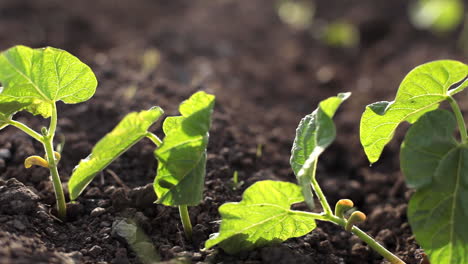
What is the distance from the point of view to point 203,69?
3982mm

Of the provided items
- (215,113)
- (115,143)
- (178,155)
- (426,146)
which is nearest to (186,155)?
(178,155)

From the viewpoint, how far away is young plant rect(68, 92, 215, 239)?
5.66 ft

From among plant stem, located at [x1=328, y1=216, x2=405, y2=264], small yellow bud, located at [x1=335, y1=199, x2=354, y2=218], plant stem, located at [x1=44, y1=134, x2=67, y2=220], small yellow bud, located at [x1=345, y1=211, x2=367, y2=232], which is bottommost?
plant stem, located at [x1=328, y1=216, x2=405, y2=264]

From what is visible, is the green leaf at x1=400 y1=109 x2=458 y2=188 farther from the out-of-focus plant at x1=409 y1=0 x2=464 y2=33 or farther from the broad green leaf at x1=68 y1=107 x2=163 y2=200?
the out-of-focus plant at x1=409 y1=0 x2=464 y2=33

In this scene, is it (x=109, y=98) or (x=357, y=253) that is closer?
(x=357, y=253)

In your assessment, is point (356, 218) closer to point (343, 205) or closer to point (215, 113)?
point (343, 205)

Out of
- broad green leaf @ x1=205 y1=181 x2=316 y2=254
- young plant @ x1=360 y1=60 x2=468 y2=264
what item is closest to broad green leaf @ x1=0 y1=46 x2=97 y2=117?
broad green leaf @ x1=205 y1=181 x2=316 y2=254

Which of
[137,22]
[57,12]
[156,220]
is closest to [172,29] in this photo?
[137,22]

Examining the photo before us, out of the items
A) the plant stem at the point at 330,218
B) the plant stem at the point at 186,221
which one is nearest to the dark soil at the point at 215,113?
the plant stem at the point at 186,221

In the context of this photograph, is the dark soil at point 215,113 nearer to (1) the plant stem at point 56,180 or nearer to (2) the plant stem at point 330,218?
(1) the plant stem at point 56,180

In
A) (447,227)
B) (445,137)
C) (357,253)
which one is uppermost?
(445,137)

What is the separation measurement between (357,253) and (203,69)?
2146 mm

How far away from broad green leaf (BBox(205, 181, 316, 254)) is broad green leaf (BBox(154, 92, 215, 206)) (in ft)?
0.43

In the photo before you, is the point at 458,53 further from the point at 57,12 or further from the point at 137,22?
the point at 57,12
